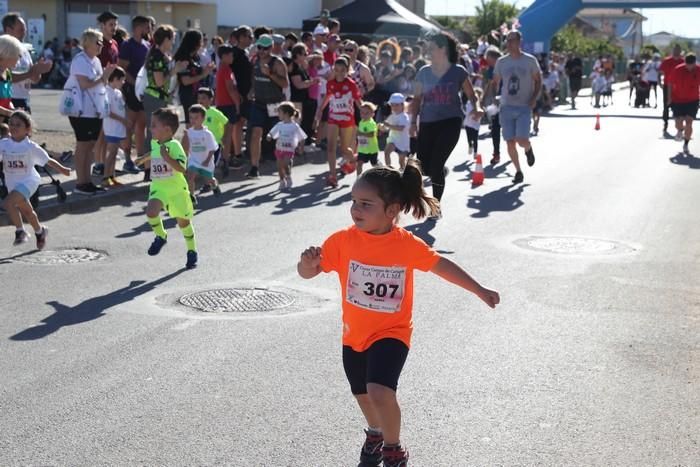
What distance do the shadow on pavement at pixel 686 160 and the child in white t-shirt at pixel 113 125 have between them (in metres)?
9.78

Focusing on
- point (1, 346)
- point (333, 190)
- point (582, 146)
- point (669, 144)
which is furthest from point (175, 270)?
point (669, 144)

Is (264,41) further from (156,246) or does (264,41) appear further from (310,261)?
(310,261)

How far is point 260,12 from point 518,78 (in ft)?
106

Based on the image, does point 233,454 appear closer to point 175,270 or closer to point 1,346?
point 1,346

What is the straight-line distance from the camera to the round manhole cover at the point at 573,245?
10391 mm

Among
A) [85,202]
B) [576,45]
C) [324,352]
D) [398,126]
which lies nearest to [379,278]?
[324,352]

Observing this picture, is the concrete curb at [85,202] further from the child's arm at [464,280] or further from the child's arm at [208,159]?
the child's arm at [464,280]

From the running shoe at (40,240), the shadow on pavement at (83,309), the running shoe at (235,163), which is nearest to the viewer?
the shadow on pavement at (83,309)

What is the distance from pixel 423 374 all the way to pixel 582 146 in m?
16.8

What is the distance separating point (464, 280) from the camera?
4777mm

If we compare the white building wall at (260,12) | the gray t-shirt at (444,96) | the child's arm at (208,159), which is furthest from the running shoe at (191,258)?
the white building wall at (260,12)

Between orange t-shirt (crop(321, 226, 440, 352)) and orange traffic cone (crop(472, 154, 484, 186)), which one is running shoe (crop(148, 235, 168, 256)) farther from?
orange traffic cone (crop(472, 154, 484, 186))

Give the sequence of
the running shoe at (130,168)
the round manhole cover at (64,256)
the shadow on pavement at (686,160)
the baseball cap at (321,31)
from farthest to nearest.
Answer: the baseball cap at (321,31)
the shadow on pavement at (686,160)
the running shoe at (130,168)
the round manhole cover at (64,256)

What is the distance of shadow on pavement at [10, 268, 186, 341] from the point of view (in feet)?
23.2
